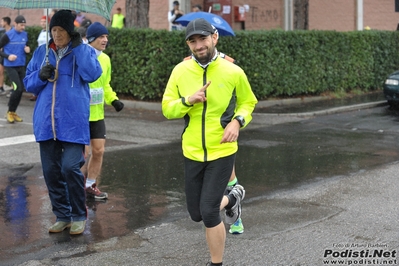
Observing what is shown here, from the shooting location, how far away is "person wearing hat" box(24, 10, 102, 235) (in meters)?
6.38

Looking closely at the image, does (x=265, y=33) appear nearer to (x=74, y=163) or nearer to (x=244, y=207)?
(x=244, y=207)

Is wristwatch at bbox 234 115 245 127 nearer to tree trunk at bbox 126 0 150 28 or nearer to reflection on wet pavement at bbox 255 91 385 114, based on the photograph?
reflection on wet pavement at bbox 255 91 385 114

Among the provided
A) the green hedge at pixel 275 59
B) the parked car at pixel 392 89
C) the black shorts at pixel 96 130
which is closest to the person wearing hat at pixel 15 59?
the green hedge at pixel 275 59

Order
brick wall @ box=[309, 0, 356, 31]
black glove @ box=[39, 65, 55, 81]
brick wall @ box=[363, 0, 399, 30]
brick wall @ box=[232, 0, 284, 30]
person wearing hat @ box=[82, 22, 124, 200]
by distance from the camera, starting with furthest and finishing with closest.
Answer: brick wall @ box=[363, 0, 399, 30] < brick wall @ box=[309, 0, 356, 31] < brick wall @ box=[232, 0, 284, 30] < person wearing hat @ box=[82, 22, 124, 200] < black glove @ box=[39, 65, 55, 81]

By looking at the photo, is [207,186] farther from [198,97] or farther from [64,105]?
[64,105]

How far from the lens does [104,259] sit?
5.82 metres

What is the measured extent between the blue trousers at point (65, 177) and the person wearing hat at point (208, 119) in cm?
137

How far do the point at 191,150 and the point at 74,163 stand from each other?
4.78 ft

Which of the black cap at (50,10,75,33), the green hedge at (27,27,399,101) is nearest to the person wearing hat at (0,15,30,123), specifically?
the green hedge at (27,27,399,101)

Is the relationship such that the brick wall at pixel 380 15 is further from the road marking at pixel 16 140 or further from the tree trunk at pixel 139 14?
the road marking at pixel 16 140

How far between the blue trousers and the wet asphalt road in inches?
9.0

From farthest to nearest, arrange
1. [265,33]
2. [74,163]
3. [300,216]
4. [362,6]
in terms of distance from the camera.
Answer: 1. [362,6]
2. [265,33]
3. [300,216]
4. [74,163]

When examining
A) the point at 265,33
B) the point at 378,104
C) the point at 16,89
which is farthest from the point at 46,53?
the point at 378,104

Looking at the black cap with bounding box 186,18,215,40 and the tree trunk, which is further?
the tree trunk
